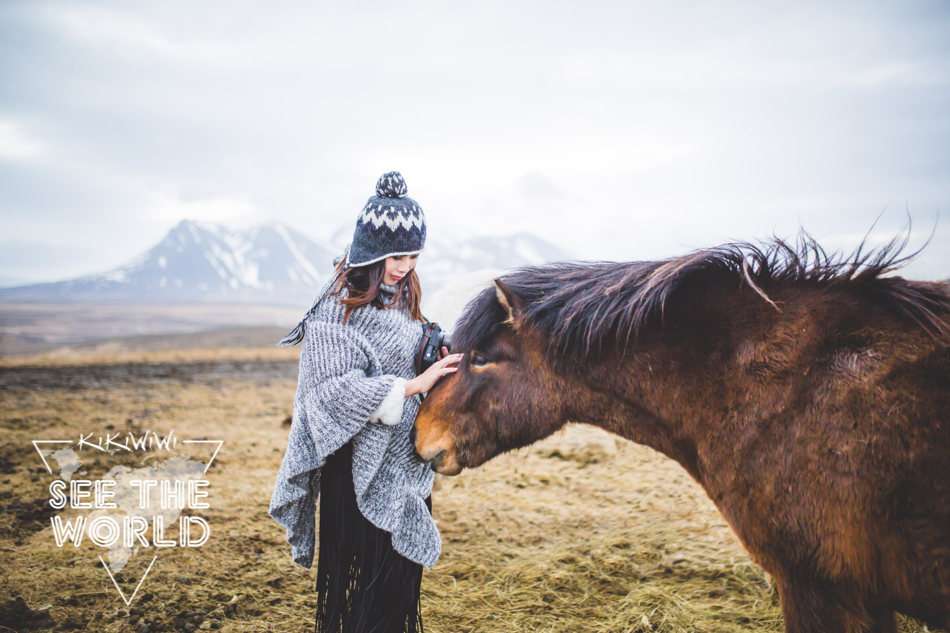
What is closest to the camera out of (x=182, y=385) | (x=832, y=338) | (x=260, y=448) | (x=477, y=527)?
(x=832, y=338)

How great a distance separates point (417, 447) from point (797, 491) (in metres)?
1.41

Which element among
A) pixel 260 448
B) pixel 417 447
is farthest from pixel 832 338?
pixel 260 448

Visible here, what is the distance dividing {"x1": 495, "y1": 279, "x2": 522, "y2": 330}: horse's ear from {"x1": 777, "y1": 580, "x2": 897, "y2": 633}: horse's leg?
1.36 meters

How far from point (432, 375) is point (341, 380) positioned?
389 mm

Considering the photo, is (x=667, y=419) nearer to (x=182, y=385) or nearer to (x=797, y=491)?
(x=797, y=491)

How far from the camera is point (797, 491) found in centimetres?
168

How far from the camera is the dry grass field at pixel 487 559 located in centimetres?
290

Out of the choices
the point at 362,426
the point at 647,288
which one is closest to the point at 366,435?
the point at 362,426

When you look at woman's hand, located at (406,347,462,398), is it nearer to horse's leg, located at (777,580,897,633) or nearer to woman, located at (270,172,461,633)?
woman, located at (270,172,461,633)

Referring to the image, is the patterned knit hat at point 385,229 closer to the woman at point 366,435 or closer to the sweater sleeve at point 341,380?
the woman at point 366,435

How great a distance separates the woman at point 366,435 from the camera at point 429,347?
56 millimetres

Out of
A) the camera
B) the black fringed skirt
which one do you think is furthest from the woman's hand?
the black fringed skirt

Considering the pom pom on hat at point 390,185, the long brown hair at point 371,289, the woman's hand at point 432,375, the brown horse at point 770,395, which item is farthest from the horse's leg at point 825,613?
the pom pom on hat at point 390,185

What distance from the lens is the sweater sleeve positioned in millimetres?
1964
